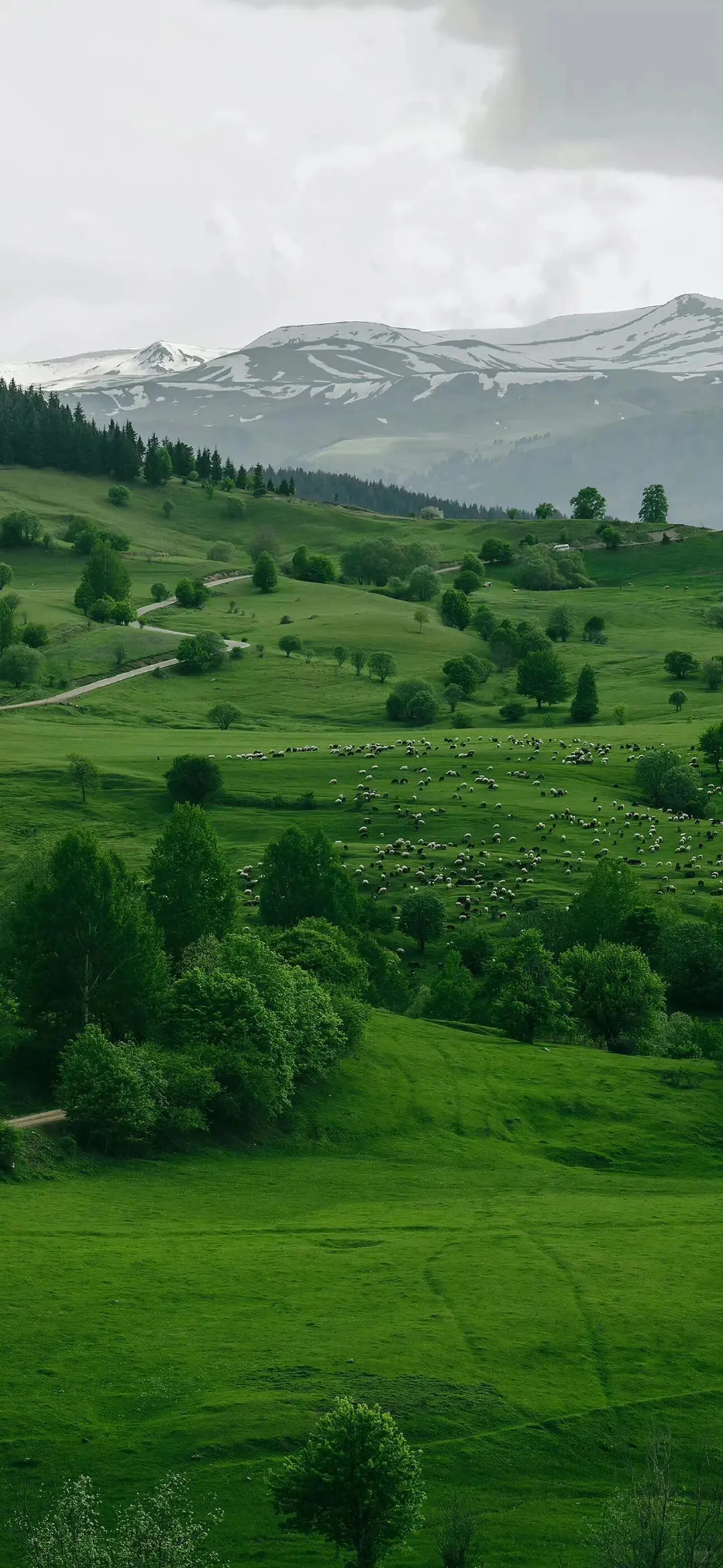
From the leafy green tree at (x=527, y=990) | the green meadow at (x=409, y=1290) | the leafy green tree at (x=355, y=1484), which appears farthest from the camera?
the leafy green tree at (x=527, y=990)

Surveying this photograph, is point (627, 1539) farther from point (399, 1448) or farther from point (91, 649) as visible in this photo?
point (91, 649)

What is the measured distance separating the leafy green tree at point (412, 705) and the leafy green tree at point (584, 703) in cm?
1769

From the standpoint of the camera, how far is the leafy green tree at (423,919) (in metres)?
107

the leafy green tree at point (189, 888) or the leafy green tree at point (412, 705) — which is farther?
the leafy green tree at point (412, 705)

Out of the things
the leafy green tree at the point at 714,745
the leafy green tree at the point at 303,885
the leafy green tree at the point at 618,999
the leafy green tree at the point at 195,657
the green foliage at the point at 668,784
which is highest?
the leafy green tree at the point at 195,657

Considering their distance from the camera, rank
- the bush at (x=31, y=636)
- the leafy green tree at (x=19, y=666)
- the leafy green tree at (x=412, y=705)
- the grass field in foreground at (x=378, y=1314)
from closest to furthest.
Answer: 1. the grass field in foreground at (x=378, y=1314)
2. the leafy green tree at (x=412, y=705)
3. the leafy green tree at (x=19, y=666)
4. the bush at (x=31, y=636)

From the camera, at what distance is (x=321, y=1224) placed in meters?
56.6

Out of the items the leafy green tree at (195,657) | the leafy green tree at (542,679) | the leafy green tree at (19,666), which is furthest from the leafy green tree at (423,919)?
the leafy green tree at (195,657)

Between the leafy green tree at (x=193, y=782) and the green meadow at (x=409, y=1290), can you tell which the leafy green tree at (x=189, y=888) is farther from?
the leafy green tree at (x=193, y=782)

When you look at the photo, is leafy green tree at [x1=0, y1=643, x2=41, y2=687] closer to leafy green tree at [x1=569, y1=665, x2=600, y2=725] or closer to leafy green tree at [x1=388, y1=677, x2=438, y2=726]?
leafy green tree at [x1=388, y1=677, x2=438, y2=726]

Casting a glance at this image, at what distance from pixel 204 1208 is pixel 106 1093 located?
7.76 meters

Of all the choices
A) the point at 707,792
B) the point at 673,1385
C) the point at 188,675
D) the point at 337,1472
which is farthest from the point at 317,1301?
the point at 188,675

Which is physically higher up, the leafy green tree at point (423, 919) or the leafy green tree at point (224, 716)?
the leafy green tree at point (224, 716)

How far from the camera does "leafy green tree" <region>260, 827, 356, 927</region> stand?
332 ft
